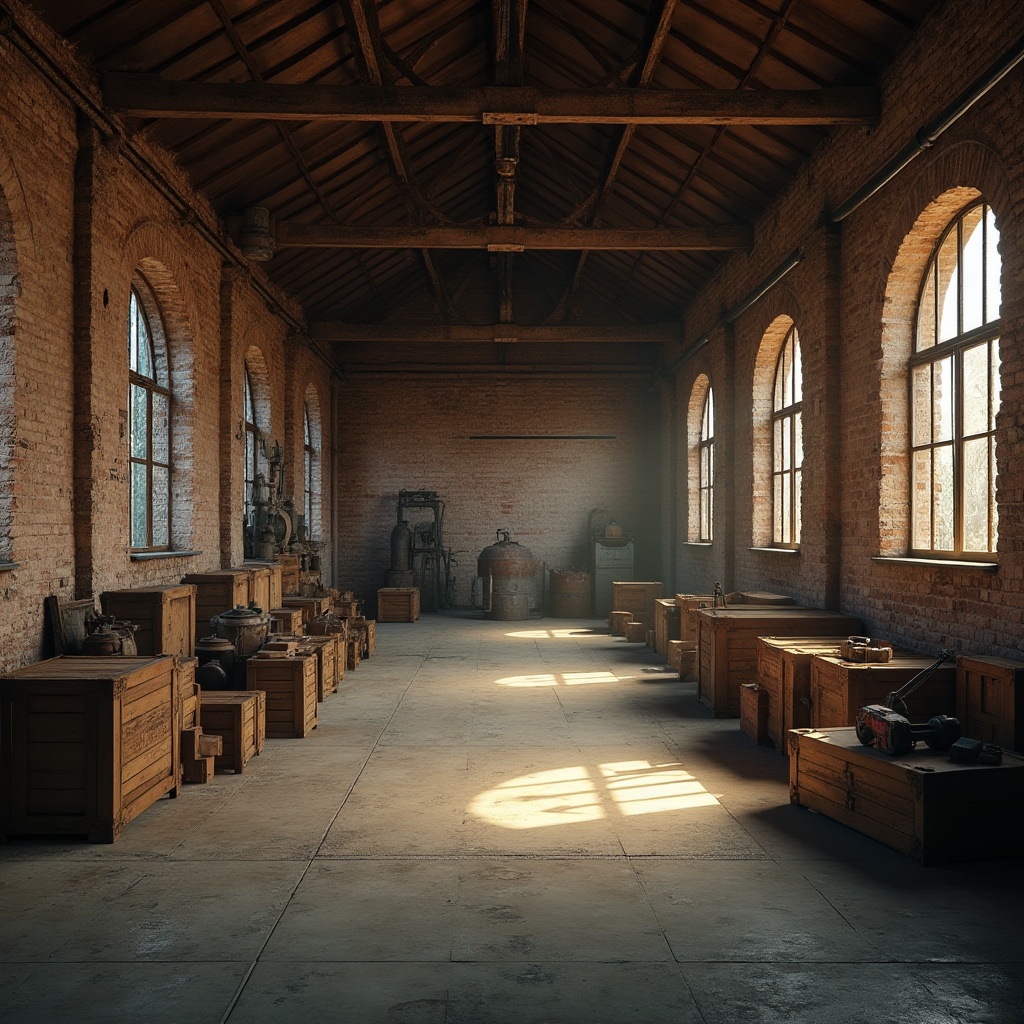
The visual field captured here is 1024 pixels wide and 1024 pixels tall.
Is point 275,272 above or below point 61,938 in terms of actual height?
above

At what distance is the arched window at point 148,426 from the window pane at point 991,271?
7.35 meters

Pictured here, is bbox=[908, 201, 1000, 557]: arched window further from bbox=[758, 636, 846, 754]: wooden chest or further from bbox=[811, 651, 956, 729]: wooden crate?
bbox=[758, 636, 846, 754]: wooden chest

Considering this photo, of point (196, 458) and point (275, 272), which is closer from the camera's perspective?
point (196, 458)

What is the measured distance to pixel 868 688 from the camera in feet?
21.2

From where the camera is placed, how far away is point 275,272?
14062mm

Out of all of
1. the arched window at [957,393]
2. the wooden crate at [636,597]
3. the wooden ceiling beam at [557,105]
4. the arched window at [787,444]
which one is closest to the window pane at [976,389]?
the arched window at [957,393]

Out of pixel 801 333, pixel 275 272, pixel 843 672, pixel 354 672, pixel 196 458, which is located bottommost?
pixel 354 672

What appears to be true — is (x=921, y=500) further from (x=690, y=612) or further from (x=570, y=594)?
(x=570, y=594)

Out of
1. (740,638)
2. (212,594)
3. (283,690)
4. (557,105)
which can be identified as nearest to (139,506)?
(212,594)

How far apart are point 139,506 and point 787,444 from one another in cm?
752

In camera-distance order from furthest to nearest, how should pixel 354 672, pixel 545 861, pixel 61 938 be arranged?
pixel 354 672 < pixel 545 861 < pixel 61 938

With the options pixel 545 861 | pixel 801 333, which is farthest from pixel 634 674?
pixel 545 861

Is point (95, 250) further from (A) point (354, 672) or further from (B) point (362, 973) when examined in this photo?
(B) point (362, 973)

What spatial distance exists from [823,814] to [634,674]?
5.55 m
